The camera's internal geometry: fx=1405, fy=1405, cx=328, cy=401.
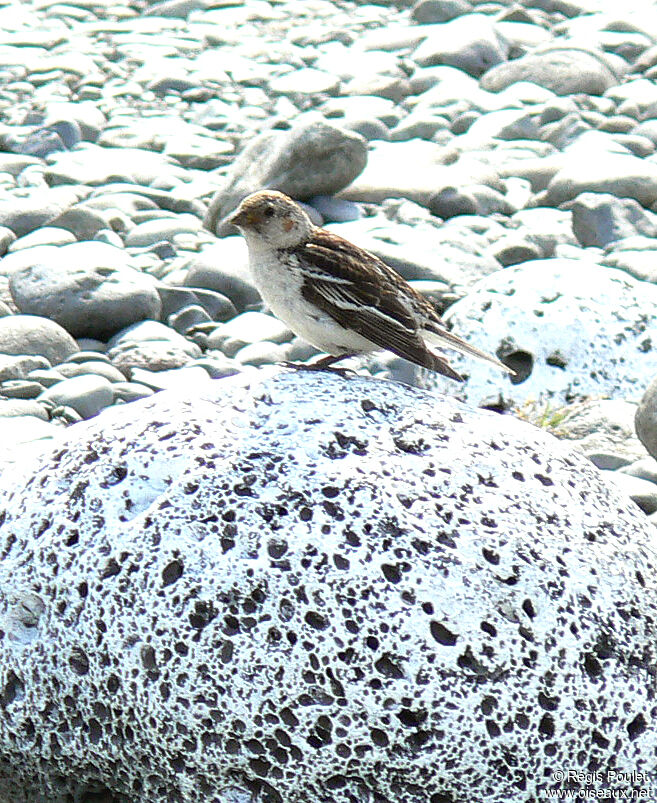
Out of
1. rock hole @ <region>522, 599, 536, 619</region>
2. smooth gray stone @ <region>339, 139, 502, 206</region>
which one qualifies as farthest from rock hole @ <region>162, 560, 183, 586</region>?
smooth gray stone @ <region>339, 139, 502, 206</region>

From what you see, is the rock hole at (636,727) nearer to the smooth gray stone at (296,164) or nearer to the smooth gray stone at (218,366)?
the smooth gray stone at (218,366)

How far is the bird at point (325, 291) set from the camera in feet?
15.1

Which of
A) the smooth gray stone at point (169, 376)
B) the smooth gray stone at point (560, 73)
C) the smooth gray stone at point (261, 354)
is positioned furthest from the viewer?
the smooth gray stone at point (560, 73)

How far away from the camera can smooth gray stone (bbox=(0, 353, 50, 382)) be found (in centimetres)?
680

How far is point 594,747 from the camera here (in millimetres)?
3617

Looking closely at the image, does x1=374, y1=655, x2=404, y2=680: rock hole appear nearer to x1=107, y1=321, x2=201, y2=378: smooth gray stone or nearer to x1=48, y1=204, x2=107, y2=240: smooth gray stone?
x1=107, y1=321, x2=201, y2=378: smooth gray stone

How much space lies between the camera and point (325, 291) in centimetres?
460

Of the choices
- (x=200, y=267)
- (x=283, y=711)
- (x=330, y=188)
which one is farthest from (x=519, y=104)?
(x=283, y=711)

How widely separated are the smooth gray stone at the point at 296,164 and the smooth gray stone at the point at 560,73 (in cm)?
350

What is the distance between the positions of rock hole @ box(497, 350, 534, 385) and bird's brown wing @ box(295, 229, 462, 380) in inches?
91.5

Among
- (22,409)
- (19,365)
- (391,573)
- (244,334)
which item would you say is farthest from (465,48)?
(391,573)

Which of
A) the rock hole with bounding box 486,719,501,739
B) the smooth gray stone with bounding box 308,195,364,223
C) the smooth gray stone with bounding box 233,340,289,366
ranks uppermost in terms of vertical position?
the rock hole with bounding box 486,719,501,739

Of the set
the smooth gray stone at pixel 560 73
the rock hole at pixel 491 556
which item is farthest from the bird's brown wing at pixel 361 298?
the smooth gray stone at pixel 560 73

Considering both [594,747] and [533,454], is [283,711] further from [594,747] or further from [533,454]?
[533,454]
